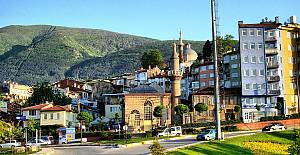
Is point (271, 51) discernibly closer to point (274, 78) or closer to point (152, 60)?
point (274, 78)

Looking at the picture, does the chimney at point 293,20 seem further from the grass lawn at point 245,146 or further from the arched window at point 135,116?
the grass lawn at point 245,146

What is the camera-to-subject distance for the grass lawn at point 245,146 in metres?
39.8

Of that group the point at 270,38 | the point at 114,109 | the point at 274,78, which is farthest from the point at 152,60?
the point at 274,78

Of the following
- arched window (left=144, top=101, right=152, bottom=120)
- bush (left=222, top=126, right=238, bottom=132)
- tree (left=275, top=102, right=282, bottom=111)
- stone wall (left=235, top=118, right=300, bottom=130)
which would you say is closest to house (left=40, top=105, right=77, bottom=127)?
arched window (left=144, top=101, right=152, bottom=120)

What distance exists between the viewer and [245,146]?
44.4 meters

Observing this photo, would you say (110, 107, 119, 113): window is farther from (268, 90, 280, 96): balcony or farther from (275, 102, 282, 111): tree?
(275, 102, 282, 111): tree

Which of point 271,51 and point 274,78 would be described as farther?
point 271,51

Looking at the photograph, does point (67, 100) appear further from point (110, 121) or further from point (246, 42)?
point (246, 42)

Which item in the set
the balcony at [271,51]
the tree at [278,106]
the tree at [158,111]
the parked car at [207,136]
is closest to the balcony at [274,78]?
the tree at [278,106]

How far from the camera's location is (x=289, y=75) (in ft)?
297

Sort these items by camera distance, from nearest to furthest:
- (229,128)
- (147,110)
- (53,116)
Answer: (229,128) < (147,110) < (53,116)

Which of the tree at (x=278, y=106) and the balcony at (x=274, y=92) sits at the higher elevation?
the balcony at (x=274, y=92)

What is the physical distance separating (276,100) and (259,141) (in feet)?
144

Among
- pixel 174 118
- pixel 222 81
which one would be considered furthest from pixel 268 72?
pixel 174 118
